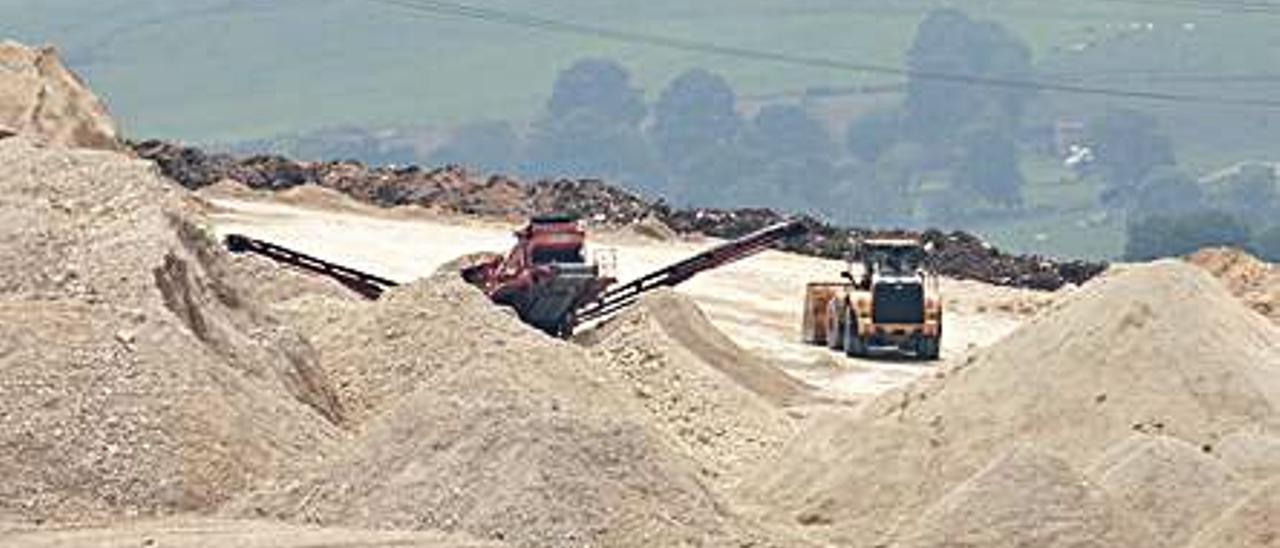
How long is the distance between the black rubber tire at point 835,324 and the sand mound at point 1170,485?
83.8 feet

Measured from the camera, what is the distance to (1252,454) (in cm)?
3325

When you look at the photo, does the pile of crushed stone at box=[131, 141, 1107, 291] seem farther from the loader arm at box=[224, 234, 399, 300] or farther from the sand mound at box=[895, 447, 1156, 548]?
the sand mound at box=[895, 447, 1156, 548]

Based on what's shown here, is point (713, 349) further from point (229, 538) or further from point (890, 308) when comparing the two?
point (229, 538)

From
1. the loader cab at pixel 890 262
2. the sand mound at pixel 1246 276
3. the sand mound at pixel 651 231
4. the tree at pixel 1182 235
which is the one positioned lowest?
the tree at pixel 1182 235

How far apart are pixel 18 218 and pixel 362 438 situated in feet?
23.6

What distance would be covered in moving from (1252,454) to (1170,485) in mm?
1923

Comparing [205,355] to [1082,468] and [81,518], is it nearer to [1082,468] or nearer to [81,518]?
[81,518]

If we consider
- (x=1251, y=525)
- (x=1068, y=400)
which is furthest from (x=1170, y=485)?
(x=1068, y=400)

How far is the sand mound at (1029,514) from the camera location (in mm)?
30266

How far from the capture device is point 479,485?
30.6 m

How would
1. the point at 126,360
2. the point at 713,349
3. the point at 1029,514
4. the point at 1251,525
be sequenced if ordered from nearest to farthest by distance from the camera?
the point at 1251,525
the point at 1029,514
the point at 126,360
the point at 713,349

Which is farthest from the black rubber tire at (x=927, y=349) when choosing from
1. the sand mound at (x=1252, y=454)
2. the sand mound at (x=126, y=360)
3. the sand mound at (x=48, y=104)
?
the sand mound at (x=1252, y=454)

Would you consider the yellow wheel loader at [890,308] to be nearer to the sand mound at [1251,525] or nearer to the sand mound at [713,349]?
the sand mound at [713,349]

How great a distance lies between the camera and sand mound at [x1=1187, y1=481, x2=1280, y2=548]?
94.5 ft
